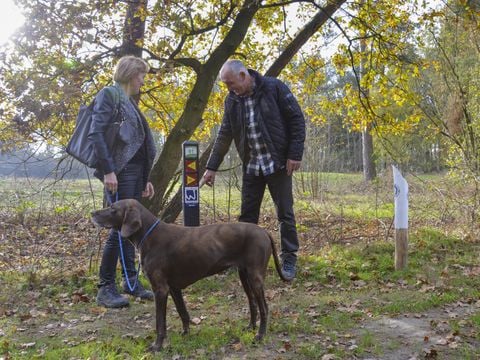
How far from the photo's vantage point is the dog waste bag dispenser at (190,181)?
5957 millimetres

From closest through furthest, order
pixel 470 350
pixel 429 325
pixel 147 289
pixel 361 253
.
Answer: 1. pixel 470 350
2. pixel 429 325
3. pixel 147 289
4. pixel 361 253

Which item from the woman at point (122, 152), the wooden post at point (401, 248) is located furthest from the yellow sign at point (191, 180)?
the wooden post at point (401, 248)

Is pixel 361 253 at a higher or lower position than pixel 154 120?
lower

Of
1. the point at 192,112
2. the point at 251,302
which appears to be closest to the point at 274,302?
the point at 251,302

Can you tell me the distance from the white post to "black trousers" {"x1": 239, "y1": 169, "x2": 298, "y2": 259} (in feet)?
4.77

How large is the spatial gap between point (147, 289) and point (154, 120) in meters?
6.52

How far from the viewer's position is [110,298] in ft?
17.8

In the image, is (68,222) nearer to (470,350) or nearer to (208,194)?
(208,194)

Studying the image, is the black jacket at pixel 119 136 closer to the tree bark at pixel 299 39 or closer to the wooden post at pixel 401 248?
the wooden post at pixel 401 248

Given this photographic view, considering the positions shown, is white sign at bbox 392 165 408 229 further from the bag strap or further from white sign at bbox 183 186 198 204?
the bag strap

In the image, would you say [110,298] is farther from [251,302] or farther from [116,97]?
[116,97]

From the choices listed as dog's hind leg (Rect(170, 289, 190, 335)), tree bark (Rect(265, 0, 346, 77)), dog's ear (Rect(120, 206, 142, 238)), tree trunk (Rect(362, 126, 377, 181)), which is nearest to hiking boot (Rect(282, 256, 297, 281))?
dog's hind leg (Rect(170, 289, 190, 335))

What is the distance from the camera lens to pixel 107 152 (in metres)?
4.94

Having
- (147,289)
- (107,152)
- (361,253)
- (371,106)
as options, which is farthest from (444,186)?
(107,152)
